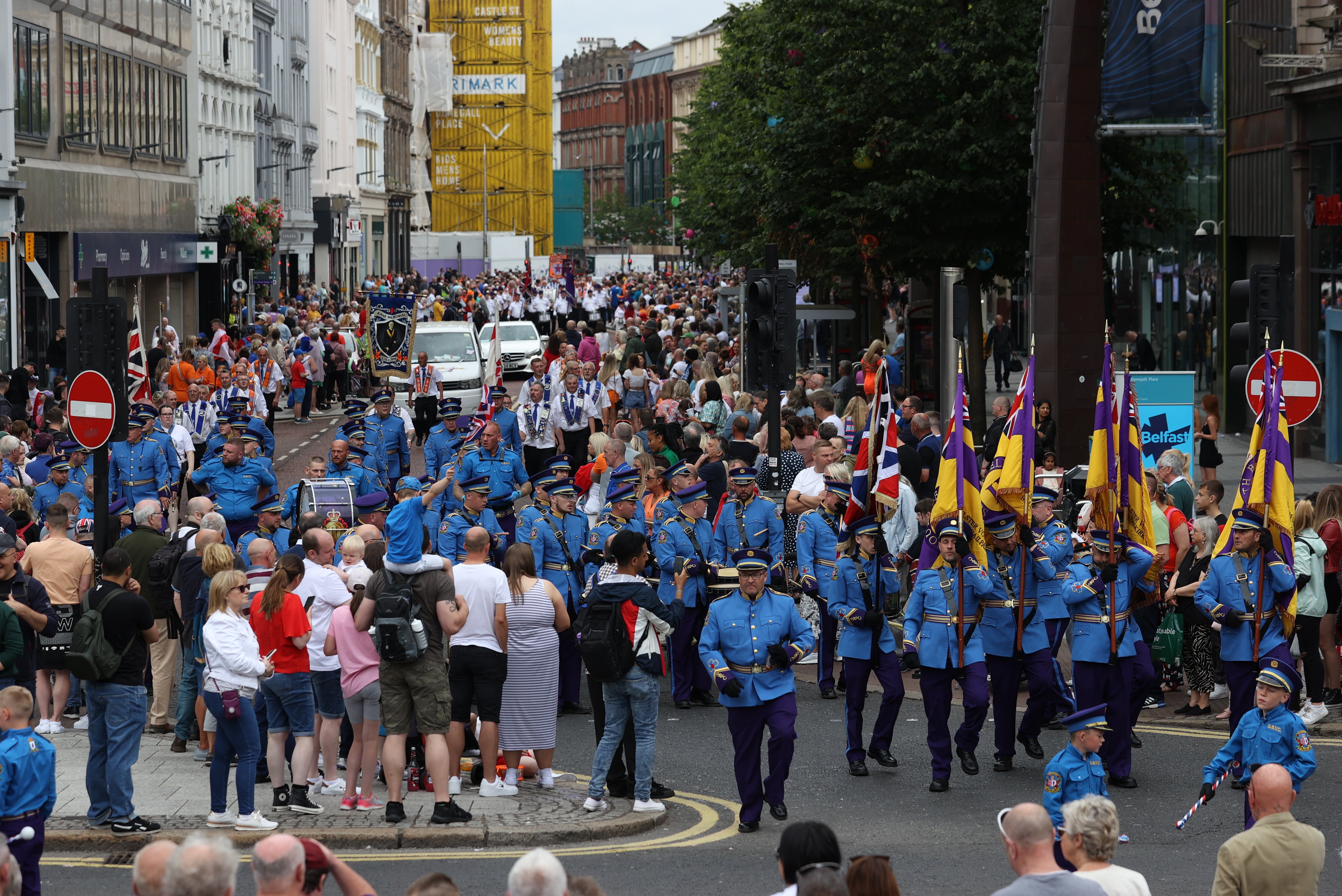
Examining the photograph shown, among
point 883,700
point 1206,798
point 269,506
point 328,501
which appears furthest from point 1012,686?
point 328,501

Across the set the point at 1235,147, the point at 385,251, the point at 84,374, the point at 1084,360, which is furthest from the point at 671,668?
the point at 385,251

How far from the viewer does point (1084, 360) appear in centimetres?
2108

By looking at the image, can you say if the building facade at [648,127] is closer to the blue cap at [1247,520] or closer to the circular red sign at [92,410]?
the circular red sign at [92,410]

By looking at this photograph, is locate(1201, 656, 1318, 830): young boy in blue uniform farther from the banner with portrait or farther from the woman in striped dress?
the banner with portrait

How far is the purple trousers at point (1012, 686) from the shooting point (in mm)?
11875

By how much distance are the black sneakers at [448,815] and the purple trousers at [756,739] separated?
1.69 metres

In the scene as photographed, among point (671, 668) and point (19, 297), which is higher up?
point (19, 297)

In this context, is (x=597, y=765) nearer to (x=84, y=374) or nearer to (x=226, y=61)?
(x=84, y=374)

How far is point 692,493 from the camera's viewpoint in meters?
13.7

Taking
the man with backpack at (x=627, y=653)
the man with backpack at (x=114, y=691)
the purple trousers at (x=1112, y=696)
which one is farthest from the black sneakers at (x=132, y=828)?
the purple trousers at (x=1112, y=696)

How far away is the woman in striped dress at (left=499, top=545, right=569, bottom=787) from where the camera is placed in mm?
11180

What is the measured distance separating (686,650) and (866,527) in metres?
2.60

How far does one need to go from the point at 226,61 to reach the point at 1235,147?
36.6m

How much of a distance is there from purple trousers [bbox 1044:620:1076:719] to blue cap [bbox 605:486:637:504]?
338cm
